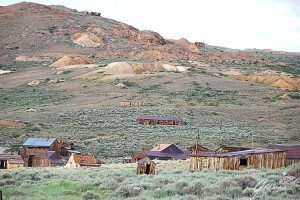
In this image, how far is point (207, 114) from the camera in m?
75.2

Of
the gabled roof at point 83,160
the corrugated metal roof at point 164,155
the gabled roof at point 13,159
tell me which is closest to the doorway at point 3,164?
the gabled roof at point 13,159

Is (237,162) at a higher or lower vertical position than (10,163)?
higher

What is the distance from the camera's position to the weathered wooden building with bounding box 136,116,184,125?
69375 millimetres

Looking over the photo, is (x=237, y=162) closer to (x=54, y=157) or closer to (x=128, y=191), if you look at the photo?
(x=128, y=191)

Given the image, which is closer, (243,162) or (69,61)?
(243,162)

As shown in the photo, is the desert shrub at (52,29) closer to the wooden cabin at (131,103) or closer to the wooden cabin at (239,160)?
the wooden cabin at (131,103)

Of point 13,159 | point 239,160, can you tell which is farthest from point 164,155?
point 239,160

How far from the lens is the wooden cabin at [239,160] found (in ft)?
90.1

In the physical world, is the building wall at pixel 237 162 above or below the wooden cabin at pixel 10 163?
above

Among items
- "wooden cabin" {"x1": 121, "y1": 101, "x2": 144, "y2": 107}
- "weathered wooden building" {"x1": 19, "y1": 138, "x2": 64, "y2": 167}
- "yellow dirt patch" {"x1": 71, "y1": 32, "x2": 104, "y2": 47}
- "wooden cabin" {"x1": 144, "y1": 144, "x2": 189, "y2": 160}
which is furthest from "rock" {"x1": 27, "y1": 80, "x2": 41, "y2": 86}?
"wooden cabin" {"x1": 144, "y1": 144, "x2": 189, "y2": 160}

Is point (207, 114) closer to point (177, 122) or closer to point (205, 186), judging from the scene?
point (177, 122)

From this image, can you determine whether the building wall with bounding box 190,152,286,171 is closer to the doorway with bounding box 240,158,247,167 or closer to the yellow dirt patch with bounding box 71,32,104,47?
the doorway with bounding box 240,158,247,167

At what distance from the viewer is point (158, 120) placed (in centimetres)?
7025

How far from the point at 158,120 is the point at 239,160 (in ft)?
140
